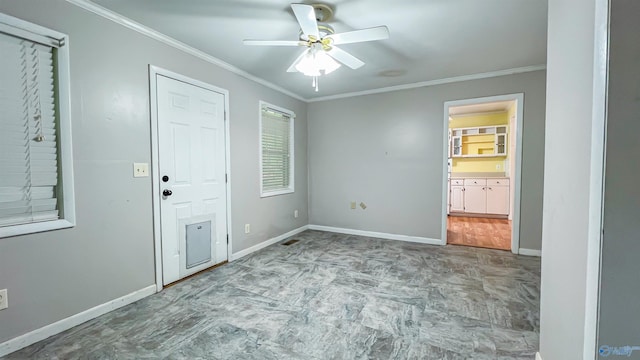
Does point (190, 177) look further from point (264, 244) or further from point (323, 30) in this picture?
point (323, 30)

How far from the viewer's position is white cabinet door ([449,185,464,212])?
602 cm

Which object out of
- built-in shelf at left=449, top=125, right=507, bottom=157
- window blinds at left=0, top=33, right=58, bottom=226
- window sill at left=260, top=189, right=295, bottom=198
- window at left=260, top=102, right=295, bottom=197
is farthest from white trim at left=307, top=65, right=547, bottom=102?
window blinds at left=0, top=33, right=58, bottom=226

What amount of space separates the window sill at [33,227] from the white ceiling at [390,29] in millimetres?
1688

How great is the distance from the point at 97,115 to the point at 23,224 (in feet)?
2.95

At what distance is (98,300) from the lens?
2.03 metres

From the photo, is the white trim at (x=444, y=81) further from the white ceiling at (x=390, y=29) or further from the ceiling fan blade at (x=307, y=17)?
the ceiling fan blade at (x=307, y=17)

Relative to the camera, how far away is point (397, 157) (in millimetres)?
4109

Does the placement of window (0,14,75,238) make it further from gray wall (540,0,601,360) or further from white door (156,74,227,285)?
gray wall (540,0,601,360)

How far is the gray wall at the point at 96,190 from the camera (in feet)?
5.56

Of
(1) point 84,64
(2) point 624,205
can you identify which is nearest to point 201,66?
(1) point 84,64

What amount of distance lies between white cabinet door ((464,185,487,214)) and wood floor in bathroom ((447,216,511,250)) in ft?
0.70

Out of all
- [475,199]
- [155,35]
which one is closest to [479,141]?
[475,199]

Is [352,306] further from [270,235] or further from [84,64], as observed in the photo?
[84,64]

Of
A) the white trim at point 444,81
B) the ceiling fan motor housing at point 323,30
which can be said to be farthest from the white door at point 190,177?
the white trim at point 444,81
